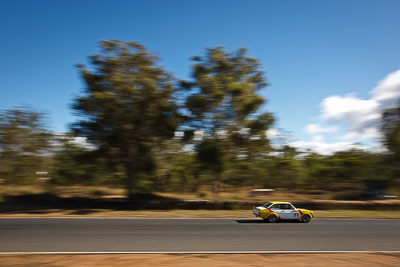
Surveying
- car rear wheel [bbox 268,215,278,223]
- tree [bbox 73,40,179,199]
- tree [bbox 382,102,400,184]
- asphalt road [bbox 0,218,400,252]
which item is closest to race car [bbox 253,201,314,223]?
car rear wheel [bbox 268,215,278,223]

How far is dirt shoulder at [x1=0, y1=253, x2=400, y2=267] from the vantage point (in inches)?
303

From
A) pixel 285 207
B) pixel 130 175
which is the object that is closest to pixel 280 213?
pixel 285 207

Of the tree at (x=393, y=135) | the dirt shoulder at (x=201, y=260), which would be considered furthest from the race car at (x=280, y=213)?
the tree at (x=393, y=135)

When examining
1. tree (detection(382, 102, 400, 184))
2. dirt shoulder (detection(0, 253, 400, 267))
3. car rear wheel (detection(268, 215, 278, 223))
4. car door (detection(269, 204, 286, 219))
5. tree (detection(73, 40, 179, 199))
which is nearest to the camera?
dirt shoulder (detection(0, 253, 400, 267))

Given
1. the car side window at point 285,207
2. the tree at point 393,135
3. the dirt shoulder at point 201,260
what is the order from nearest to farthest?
the dirt shoulder at point 201,260 < the car side window at point 285,207 < the tree at point 393,135

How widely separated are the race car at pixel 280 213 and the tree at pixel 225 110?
8.52 m

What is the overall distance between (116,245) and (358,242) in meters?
9.46

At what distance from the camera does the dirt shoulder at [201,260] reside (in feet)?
25.2

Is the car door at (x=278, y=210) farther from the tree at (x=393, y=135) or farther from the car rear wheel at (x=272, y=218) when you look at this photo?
the tree at (x=393, y=135)

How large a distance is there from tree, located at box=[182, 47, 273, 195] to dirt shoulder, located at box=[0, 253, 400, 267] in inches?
603

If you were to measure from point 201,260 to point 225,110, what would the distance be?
692 inches

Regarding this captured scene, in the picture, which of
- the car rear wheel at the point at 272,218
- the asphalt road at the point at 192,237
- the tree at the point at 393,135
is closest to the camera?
the asphalt road at the point at 192,237

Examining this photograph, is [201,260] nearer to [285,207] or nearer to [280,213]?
[280,213]

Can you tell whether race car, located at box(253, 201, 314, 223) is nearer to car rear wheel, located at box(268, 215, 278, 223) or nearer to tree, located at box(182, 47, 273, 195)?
car rear wheel, located at box(268, 215, 278, 223)
